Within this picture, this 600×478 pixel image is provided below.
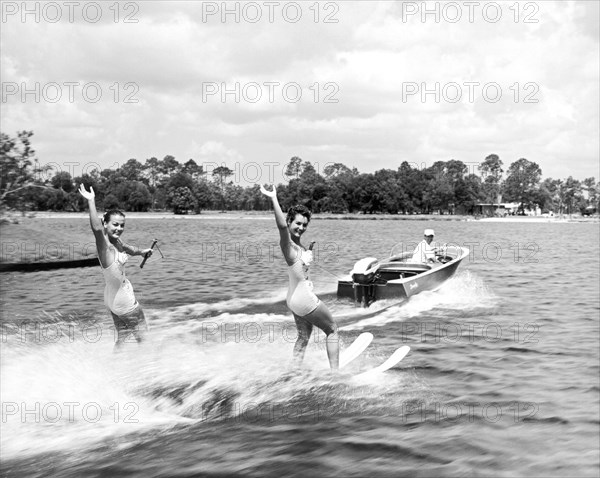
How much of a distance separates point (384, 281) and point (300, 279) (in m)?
9.75

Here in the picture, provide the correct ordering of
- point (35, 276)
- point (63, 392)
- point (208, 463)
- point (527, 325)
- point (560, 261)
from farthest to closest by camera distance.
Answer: point (560, 261)
point (35, 276)
point (527, 325)
point (63, 392)
point (208, 463)

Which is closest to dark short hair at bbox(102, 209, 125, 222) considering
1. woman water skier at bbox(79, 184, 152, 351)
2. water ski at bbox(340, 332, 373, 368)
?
woman water skier at bbox(79, 184, 152, 351)

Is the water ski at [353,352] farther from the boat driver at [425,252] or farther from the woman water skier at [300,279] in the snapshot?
the boat driver at [425,252]

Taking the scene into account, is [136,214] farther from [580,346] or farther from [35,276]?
[580,346]

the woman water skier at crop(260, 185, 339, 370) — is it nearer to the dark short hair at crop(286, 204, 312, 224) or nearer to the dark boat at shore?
the dark short hair at crop(286, 204, 312, 224)

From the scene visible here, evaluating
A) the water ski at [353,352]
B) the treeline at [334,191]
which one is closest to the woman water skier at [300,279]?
the water ski at [353,352]

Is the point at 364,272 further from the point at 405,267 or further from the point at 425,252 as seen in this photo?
the point at 425,252

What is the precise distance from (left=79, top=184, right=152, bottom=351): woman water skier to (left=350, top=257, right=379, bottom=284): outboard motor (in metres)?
8.91

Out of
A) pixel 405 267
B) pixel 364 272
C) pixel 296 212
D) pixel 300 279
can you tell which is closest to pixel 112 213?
pixel 296 212

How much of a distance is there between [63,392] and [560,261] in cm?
3575

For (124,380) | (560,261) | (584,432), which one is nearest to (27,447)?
(124,380)

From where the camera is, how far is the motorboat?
16641mm

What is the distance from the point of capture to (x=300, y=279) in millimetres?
7680

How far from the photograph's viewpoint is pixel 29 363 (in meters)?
9.34
